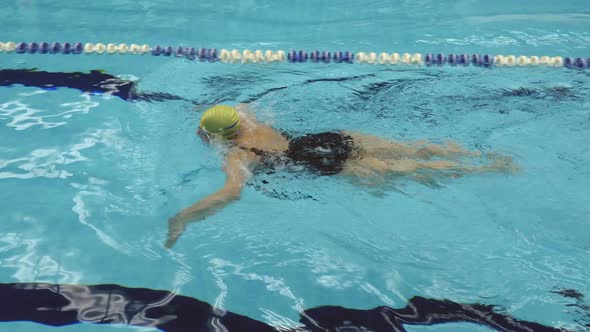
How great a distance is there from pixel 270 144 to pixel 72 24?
3.23 m

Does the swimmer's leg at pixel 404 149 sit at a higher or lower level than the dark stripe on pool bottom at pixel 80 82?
lower

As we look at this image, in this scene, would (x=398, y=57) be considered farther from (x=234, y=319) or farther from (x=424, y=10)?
(x=234, y=319)

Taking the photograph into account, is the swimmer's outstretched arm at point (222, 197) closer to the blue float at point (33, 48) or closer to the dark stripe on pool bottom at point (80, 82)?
the dark stripe on pool bottom at point (80, 82)

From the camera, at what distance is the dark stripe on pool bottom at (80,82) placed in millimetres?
4803

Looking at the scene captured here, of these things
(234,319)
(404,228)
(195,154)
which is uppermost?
(195,154)

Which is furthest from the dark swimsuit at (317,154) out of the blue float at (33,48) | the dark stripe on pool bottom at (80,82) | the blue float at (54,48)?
the blue float at (33,48)

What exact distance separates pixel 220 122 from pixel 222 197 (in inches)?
19.4

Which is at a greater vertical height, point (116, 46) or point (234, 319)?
point (116, 46)

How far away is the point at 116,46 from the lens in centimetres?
546

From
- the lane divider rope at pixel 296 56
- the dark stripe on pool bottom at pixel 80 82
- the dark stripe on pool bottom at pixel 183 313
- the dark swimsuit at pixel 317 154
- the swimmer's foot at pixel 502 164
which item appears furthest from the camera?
the lane divider rope at pixel 296 56

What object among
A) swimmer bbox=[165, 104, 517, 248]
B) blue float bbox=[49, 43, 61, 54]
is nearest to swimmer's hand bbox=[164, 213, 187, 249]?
swimmer bbox=[165, 104, 517, 248]

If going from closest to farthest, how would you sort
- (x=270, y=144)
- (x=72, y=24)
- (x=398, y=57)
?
(x=270, y=144) < (x=398, y=57) < (x=72, y=24)

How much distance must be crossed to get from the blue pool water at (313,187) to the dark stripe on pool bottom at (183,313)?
66 mm

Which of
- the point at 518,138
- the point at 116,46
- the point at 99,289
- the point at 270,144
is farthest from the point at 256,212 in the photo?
the point at 116,46
